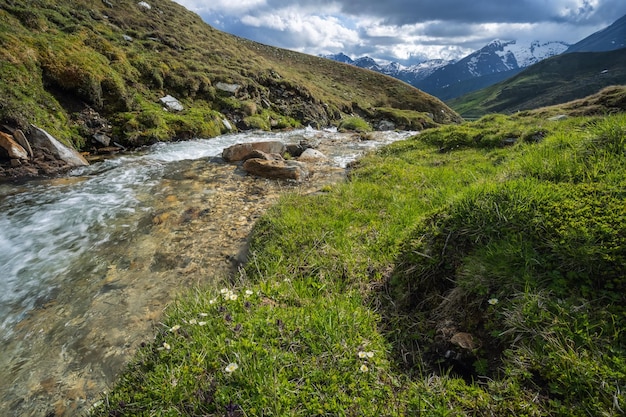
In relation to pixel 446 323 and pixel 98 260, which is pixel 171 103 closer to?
pixel 98 260

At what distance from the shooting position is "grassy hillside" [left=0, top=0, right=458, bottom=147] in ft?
45.4

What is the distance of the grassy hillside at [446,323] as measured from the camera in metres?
2.45

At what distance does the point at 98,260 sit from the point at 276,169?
697cm

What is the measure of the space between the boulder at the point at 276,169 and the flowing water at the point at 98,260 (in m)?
0.50

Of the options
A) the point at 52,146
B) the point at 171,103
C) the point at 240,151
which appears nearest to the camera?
the point at 52,146

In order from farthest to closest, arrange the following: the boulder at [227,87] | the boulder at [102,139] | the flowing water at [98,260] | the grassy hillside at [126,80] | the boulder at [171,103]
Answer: the boulder at [227,87] → the boulder at [171,103] → the boulder at [102,139] → the grassy hillside at [126,80] → the flowing water at [98,260]

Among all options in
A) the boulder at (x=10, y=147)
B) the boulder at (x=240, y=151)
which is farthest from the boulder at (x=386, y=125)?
the boulder at (x=10, y=147)

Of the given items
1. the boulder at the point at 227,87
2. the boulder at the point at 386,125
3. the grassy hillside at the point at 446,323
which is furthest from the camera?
the boulder at the point at 386,125

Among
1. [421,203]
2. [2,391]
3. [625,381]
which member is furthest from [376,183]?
[2,391]

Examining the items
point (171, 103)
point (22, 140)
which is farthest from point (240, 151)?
point (171, 103)

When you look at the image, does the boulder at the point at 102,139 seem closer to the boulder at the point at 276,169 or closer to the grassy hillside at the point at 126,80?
the grassy hillside at the point at 126,80

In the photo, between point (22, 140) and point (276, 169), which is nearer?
point (22, 140)

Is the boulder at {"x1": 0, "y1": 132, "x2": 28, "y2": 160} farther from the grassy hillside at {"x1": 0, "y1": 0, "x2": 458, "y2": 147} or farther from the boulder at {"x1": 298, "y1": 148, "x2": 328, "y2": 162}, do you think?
the boulder at {"x1": 298, "y1": 148, "x2": 328, "y2": 162}

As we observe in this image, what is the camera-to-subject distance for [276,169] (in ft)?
39.4
